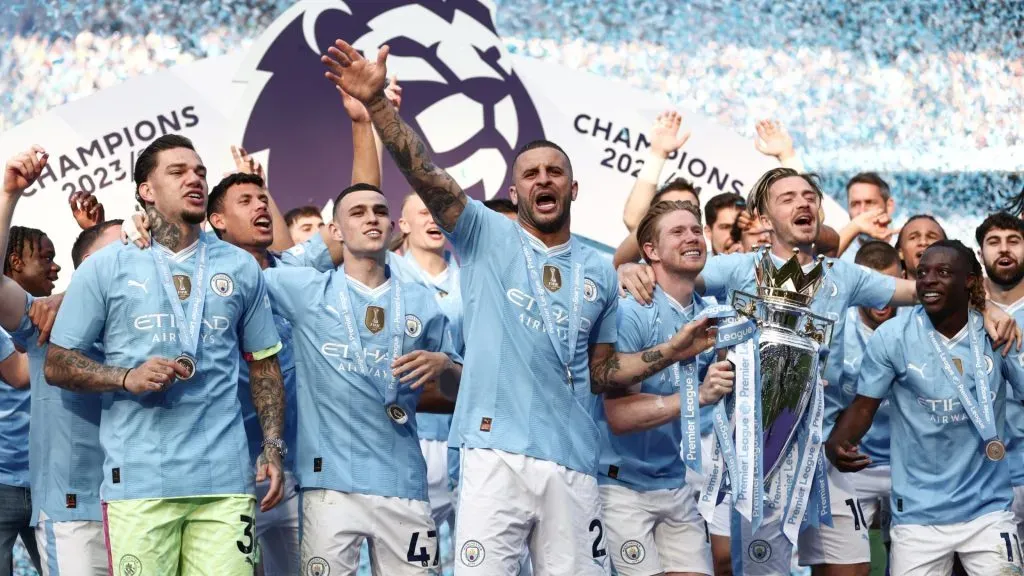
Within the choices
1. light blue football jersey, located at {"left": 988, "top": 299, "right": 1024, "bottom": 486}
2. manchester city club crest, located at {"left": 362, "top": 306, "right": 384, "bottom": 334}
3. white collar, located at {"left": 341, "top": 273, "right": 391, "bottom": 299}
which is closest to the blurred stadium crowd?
light blue football jersey, located at {"left": 988, "top": 299, "right": 1024, "bottom": 486}

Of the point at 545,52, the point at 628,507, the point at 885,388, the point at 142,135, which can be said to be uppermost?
the point at 545,52

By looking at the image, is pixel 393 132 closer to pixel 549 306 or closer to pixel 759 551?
pixel 549 306

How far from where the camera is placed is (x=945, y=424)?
557 centimetres

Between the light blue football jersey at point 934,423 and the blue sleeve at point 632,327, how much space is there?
98cm

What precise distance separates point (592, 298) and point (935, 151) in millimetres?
4181

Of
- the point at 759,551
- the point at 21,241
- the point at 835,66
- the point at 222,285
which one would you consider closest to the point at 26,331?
the point at 21,241

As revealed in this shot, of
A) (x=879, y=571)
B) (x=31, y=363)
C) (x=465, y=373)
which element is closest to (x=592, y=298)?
(x=465, y=373)

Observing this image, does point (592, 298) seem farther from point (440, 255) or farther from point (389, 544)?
point (440, 255)

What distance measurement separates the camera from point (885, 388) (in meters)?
5.65

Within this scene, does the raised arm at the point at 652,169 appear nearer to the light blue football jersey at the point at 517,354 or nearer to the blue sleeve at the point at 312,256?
the blue sleeve at the point at 312,256

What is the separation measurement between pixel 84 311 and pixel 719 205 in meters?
3.26

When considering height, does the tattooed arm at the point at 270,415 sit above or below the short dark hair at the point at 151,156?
below

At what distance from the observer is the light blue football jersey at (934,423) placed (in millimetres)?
5555

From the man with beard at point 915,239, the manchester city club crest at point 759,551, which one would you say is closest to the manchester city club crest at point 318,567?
the manchester city club crest at point 759,551
